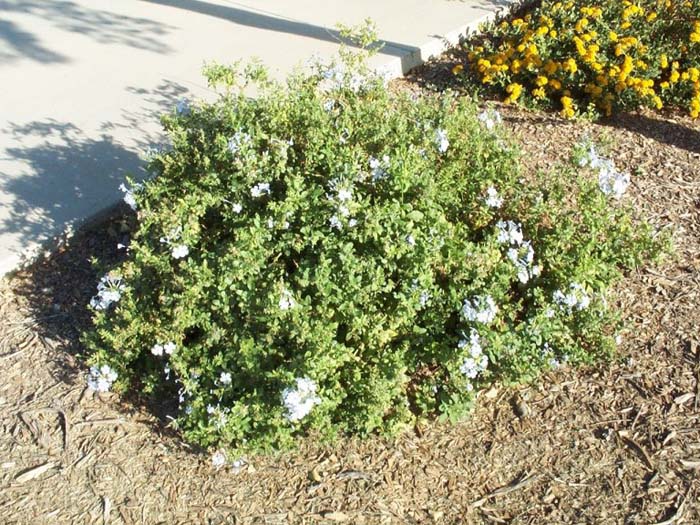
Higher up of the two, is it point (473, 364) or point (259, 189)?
point (259, 189)

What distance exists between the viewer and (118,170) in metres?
4.88

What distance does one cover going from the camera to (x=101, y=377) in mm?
3451

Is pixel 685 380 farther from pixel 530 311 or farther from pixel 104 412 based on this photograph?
pixel 104 412

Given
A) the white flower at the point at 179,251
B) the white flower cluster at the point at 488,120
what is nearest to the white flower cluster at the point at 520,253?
the white flower cluster at the point at 488,120

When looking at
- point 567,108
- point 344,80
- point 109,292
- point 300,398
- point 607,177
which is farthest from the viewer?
point 567,108

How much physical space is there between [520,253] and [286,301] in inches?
43.0

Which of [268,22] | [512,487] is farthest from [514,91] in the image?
[512,487]

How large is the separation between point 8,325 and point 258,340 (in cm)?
150

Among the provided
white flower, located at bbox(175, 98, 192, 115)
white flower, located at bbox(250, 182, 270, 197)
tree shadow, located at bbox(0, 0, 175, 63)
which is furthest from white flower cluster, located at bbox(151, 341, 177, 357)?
tree shadow, located at bbox(0, 0, 175, 63)

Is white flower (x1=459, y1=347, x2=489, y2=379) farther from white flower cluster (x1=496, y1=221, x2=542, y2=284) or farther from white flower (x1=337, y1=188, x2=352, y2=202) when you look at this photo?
white flower (x1=337, y1=188, x2=352, y2=202)

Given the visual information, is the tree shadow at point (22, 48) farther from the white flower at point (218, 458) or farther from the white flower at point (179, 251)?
the white flower at point (218, 458)

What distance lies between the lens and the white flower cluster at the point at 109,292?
138 inches

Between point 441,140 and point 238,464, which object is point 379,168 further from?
point 238,464

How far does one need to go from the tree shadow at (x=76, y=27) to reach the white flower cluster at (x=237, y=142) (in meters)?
2.92
